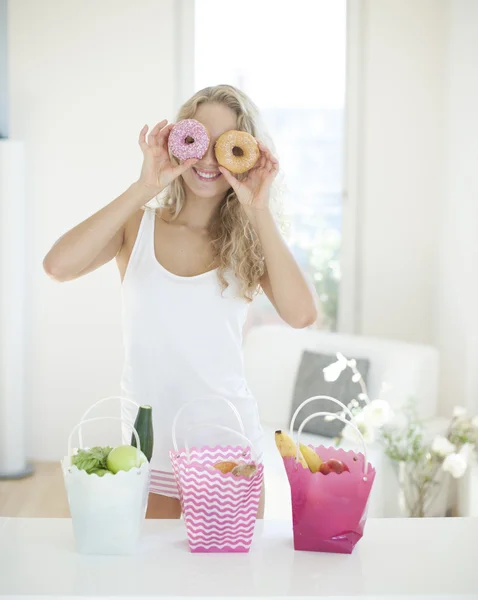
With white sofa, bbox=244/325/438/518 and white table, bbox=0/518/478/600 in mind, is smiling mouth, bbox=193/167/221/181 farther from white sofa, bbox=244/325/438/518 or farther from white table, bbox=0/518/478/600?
white sofa, bbox=244/325/438/518

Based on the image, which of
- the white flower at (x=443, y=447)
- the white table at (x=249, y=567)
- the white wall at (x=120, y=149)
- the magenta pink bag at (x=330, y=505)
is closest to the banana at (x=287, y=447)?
the magenta pink bag at (x=330, y=505)

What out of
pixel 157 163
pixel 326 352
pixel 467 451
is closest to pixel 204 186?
pixel 157 163

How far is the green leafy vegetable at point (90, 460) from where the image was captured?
121 cm

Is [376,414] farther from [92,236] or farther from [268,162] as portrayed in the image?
[92,236]

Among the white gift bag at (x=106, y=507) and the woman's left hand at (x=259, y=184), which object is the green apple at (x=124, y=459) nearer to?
the white gift bag at (x=106, y=507)

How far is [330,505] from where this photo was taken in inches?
48.3

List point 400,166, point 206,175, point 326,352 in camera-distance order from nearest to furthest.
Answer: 1. point 206,175
2. point 326,352
3. point 400,166

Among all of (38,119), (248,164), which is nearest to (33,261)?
(38,119)

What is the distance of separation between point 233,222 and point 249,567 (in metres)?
0.73

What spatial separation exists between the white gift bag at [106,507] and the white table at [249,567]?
0.08ft

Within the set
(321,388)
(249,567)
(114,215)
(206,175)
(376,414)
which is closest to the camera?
(249,567)

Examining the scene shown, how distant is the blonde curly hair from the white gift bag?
489 mm

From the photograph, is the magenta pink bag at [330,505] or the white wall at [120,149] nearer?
the magenta pink bag at [330,505]

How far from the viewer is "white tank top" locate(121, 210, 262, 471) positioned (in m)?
1.54
